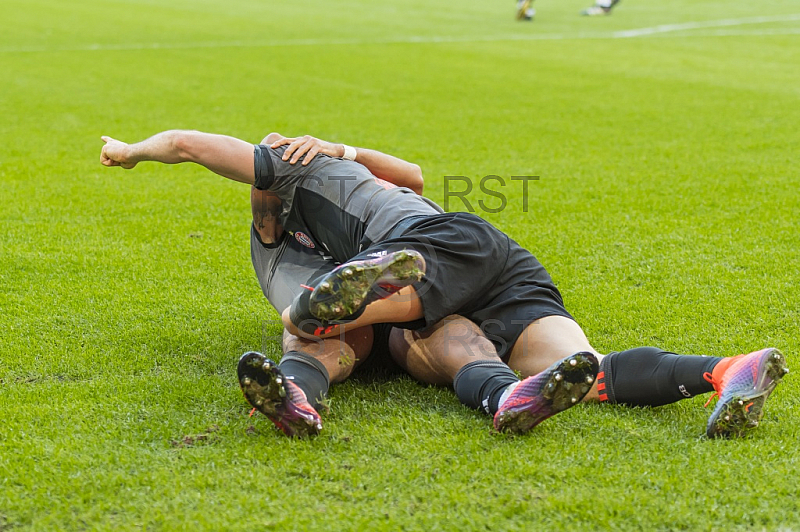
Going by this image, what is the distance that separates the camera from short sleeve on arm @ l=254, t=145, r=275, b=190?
10.1 feet

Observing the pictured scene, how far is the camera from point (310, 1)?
20.8 metres

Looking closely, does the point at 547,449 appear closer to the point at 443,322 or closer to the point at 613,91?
the point at 443,322

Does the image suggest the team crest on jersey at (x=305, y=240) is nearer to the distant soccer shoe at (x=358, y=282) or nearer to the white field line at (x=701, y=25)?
the distant soccer shoe at (x=358, y=282)

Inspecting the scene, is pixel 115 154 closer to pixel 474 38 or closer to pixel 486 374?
pixel 486 374

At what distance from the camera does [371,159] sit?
3338 mm

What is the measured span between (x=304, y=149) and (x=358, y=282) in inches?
38.4

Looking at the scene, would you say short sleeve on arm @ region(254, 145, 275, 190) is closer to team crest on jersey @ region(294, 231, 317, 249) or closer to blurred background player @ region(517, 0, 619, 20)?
team crest on jersey @ region(294, 231, 317, 249)

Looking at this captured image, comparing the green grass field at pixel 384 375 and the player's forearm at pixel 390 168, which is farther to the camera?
the player's forearm at pixel 390 168

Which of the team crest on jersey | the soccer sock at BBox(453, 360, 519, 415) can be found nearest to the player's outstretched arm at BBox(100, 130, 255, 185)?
the team crest on jersey

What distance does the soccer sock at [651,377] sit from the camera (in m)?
2.48

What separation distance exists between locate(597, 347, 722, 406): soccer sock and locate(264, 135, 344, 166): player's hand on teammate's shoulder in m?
1.29

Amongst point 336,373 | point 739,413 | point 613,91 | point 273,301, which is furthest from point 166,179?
point 613,91

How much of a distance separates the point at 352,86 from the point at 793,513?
808cm

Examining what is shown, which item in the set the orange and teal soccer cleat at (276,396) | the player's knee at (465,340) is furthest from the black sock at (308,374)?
the player's knee at (465,340)
